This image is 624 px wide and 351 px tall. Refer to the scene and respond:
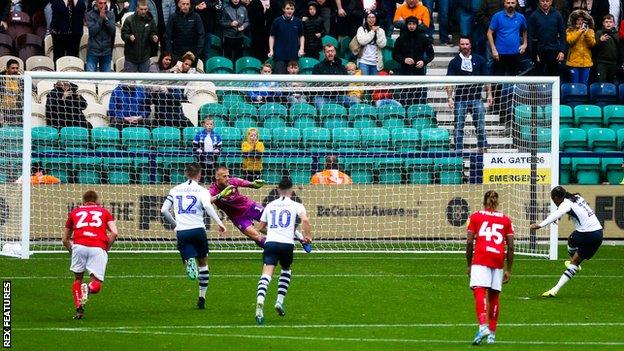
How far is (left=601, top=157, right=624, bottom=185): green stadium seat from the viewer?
29.9 meters

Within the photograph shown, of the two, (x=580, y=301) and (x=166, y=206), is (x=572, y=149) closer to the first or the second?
(x=580, y=301)

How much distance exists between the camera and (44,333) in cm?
1708

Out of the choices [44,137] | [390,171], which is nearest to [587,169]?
[390,171]

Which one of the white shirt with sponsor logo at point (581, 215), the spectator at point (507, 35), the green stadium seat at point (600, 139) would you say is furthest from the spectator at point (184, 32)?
the white shirt with sponsor logo at point (581, 215)

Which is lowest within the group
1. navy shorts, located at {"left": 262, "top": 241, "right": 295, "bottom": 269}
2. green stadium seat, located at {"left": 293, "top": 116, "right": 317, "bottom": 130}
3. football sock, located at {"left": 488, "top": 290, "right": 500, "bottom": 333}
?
football sock, located at {"left": 488, "top": 290, "right": 500, "bottom": 333}

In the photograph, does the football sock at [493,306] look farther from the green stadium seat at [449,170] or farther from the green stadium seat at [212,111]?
the green stadium seat at [212,111]

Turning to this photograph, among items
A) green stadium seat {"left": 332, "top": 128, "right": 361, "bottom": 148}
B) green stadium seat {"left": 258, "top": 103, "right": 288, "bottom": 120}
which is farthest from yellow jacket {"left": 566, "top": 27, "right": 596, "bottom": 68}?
green stadium seat {"left": 258, "top": 103, "right": 288, "bottom": 120}

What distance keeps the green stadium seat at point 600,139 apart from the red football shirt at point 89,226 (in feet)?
49.9

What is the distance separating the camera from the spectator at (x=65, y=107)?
26.9 metres

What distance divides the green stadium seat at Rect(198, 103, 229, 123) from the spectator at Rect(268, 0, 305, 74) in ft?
9.51

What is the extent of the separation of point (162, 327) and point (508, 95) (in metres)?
12.6

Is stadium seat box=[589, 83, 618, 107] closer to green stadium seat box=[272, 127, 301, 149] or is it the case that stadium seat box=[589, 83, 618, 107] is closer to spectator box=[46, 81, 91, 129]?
green stadium seat box=[272, 127, 301, 149]

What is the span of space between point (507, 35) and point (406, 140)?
A: 463cm

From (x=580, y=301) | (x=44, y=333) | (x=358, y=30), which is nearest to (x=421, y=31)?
(x=358, y=30)
